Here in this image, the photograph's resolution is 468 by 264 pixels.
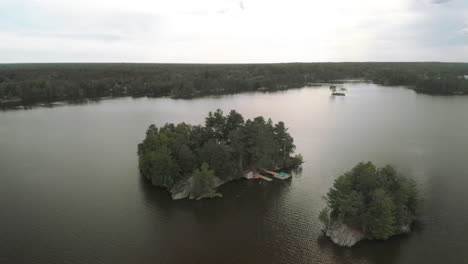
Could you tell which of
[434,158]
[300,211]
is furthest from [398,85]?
[300,211]

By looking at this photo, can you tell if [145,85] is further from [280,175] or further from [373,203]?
[373,203]

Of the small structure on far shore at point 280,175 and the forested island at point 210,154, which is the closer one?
the forested island at point 210,154

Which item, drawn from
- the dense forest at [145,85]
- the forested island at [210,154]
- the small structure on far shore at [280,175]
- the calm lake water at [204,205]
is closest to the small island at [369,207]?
the calm lake water at [204,205]

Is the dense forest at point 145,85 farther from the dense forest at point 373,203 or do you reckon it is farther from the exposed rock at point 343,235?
the exposed rock at point 343,235

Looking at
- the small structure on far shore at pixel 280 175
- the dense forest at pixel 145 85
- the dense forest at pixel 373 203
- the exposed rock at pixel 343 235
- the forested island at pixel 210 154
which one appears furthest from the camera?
the dense forest at pixel 145 85

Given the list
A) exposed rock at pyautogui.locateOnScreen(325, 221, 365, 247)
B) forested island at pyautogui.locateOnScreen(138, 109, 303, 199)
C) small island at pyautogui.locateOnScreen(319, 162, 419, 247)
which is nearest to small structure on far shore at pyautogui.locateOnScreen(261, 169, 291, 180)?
forested island at pyautogui.locateOnScreen(138, 109, 303, 199)

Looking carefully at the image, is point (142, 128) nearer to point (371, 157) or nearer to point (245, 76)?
point (371, 157)

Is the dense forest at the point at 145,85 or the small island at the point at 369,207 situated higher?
the dense forest at the point at 145,85

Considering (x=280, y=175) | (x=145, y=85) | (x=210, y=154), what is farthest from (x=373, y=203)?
(x=145, y=85)
